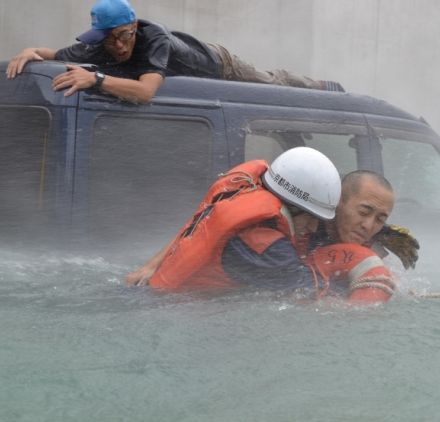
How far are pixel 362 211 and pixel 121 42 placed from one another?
1735mm

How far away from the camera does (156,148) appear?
468 cm

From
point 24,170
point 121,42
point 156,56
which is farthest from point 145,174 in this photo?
point 121,42

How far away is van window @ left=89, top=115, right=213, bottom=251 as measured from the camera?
4.56 meters

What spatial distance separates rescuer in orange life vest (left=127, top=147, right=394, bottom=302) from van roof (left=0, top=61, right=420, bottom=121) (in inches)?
29.0

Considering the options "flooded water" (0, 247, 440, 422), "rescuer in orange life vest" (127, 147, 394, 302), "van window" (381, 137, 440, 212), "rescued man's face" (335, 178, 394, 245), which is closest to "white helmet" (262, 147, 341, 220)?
"rescuer in orange life vest" (127, 147, 394, 302)

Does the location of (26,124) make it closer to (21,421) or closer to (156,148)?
(156,148)

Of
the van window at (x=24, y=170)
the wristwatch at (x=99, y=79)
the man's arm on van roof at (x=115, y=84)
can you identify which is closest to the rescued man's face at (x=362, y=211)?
the man's arm on van roof at (x=115, y=84)

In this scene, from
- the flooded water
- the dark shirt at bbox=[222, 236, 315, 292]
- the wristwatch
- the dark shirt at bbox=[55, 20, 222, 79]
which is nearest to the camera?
the flooded water

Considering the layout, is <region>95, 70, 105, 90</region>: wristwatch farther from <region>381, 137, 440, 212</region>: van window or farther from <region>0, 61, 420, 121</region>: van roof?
<region>381, 137, 440, 212</region>: van window

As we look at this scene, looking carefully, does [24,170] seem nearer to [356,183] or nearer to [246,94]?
[246,94]

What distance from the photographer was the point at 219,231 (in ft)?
12.6

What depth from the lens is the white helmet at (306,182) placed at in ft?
13.2

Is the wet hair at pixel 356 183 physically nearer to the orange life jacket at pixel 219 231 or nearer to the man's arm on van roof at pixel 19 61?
the orange life jacket at pixel 219 231

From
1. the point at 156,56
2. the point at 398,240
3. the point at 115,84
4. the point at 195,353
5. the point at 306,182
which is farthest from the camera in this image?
the point at 156,56
